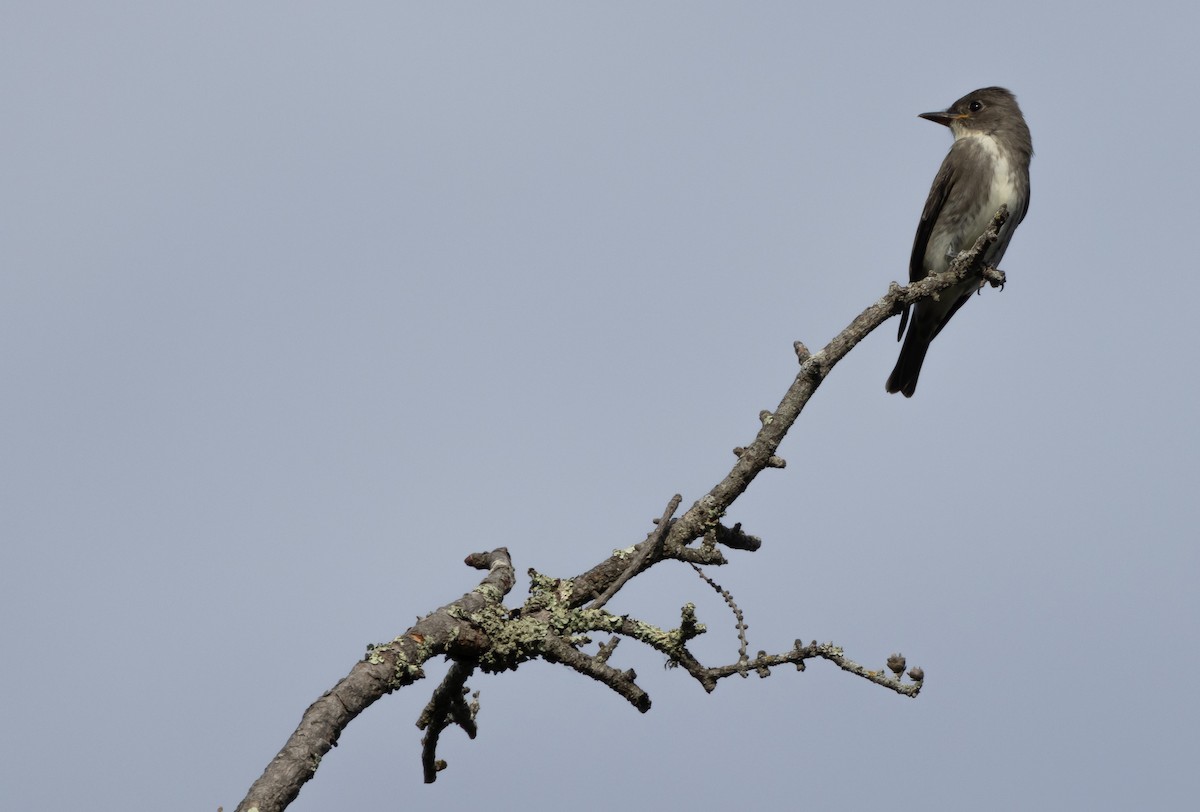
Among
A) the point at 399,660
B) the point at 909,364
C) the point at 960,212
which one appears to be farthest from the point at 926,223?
the point at 399,660

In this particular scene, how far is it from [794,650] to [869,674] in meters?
0.22

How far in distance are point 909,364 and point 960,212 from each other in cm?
109

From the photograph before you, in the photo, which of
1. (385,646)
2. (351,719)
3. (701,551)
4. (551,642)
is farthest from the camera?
(701,551)

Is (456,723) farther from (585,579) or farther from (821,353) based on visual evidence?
(821,353)

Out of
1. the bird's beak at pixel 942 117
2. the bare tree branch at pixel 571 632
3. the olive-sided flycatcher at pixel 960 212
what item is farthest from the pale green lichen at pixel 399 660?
the bird's beak at pixel 942 117

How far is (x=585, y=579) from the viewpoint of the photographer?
14.7 ft

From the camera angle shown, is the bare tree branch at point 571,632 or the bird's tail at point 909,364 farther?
the bird's tail at point 909,364

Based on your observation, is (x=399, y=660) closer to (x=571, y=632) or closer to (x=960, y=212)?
(x=571, y=632)

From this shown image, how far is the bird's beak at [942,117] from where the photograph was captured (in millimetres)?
10180

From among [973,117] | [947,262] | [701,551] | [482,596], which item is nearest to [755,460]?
[701,551]

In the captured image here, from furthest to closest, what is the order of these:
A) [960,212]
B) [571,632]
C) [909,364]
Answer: [909,364] → [960,212] → [571,632]

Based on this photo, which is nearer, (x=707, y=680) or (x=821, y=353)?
(x=707, y=680)

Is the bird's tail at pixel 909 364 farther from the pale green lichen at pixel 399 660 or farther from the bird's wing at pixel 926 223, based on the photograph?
the pale green lichen at pixel 399 660

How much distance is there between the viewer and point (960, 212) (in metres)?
9.22
